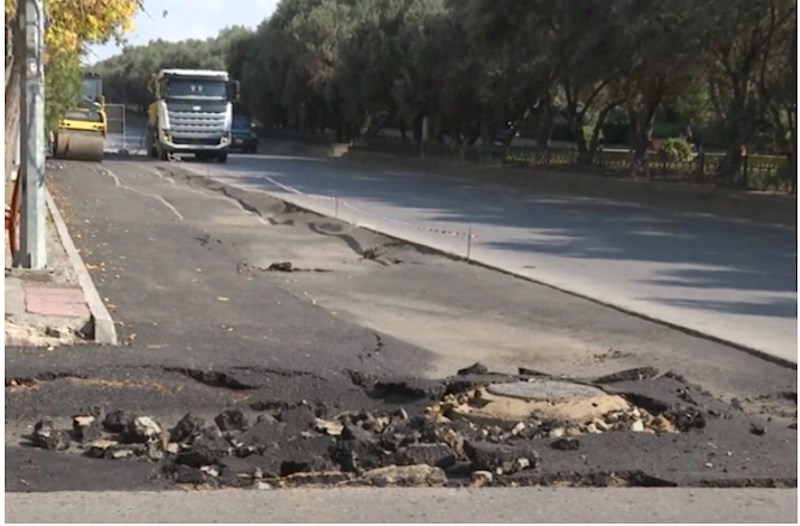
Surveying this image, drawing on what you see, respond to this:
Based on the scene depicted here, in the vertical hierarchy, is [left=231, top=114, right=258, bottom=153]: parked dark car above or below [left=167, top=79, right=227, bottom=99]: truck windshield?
below

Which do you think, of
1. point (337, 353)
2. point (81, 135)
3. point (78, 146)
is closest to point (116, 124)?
point (81, 135)

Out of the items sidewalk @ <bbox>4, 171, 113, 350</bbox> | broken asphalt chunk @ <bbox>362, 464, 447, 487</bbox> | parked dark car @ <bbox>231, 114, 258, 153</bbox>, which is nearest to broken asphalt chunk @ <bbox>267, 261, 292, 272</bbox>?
sidewalk @ <bbox>4, 171, 113, 350</bbox>

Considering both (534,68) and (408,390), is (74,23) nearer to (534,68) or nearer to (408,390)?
(408,390)

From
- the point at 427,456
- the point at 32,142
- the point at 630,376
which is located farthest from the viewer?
the point at 32,142

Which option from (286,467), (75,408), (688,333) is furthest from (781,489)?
(688,333)

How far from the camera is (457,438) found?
7508 mm

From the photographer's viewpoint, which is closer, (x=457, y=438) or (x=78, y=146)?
(x=457, y=438)

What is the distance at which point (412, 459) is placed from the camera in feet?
23.3

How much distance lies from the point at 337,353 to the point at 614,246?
446 inches

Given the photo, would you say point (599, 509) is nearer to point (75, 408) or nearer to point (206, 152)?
point (75, 408)

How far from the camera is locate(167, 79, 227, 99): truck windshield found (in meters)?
53.7

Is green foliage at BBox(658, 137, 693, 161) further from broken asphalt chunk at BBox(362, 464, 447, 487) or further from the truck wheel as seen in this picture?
broken asphalt chunk at BBox(362, 464, 447, 487)

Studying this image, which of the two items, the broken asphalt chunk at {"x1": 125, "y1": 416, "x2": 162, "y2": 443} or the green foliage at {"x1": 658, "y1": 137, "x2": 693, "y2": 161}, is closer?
the broken asphalt chunk at {"x1": 125, "y1": 416, "x2": 162, "y2": 443}

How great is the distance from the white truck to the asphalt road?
1400 centimetres
